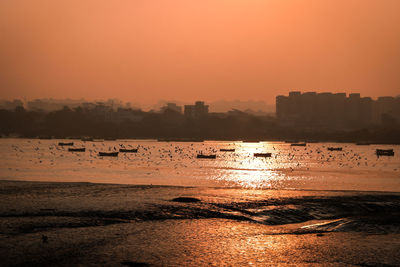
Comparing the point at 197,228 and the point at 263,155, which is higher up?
the point at 263,155

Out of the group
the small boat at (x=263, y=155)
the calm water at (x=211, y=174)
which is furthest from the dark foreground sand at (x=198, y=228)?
the small boat at (x=263, y=155)

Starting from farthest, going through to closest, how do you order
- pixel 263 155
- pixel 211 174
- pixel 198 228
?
pixel 263 155, pixel 211 174, pixel 198 228

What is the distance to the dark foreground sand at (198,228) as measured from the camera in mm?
16141

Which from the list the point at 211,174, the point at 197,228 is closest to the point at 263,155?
the point at 211,174

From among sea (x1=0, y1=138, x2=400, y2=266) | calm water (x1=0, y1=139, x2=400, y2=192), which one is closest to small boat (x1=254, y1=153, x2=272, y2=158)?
calm water (x1=0, y1=139, x2=400, y2=192)

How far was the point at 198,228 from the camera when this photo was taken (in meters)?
21.0

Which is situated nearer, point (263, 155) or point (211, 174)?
point (211, 174)

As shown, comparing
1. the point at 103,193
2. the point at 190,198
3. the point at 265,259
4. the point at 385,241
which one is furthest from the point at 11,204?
the point at 385,241

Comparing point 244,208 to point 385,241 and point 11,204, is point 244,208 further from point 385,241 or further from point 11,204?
point 11,204

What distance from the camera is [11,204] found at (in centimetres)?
2609

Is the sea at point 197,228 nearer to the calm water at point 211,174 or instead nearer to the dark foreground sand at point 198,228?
the dark foreground sand at point 198,228

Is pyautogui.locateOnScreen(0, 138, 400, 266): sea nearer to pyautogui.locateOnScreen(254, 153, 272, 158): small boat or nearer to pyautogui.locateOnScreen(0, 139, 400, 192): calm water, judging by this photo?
pyautogui.locateOnScreen(0, 139, 400, 192): calm water

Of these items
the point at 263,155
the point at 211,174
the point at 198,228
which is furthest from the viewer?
the point at 263,155

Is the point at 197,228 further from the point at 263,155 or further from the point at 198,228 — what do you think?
the point at 263,155
